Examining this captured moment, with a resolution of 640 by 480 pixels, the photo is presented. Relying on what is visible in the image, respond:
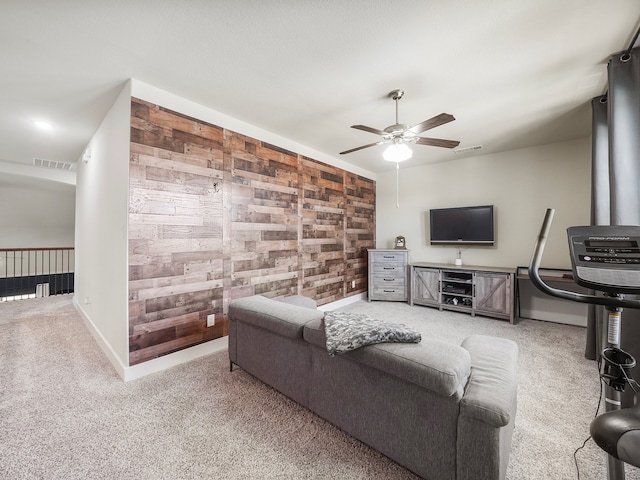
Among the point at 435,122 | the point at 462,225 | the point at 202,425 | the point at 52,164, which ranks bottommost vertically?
the point at 202,425

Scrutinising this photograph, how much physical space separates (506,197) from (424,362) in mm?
4192

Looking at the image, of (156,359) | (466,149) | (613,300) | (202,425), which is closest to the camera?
(613,300)

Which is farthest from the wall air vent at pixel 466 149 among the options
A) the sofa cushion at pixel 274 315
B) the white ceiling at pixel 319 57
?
the sofa cushion at pixel 274 315

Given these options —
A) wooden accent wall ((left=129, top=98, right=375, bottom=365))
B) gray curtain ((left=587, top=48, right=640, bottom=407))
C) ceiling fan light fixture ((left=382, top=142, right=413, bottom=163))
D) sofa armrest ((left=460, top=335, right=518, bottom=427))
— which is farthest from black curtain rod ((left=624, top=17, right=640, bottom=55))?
wooden accent wall ((left=129, top=98, right=375, bottom=365))

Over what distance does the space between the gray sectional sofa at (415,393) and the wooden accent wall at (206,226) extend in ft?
4.16

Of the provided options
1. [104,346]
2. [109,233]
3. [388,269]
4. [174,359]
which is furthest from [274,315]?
[388,269]

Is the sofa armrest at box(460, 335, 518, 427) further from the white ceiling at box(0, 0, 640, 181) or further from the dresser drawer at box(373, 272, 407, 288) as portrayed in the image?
the dresser drawer at box(373, 272, 407, 288)

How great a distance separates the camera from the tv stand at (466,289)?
388cm

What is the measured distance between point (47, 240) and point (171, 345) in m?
7.91

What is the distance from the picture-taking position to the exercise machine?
0.85m

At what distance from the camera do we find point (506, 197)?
433cm

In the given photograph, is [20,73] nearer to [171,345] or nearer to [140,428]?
[171,345]

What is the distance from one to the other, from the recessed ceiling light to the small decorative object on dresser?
4.89m

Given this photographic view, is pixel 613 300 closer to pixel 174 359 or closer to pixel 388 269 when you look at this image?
pixel 174 359
